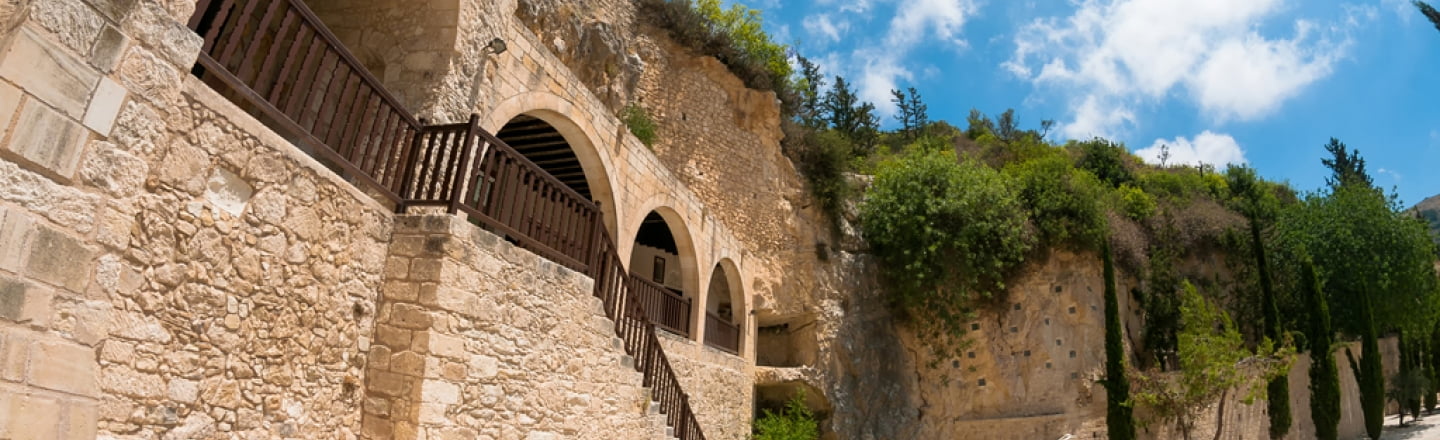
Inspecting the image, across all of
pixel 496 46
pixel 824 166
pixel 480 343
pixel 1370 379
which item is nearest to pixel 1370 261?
pixel 1370 379

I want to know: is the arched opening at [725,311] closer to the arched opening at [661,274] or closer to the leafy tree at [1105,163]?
the arched opening at [661,274]

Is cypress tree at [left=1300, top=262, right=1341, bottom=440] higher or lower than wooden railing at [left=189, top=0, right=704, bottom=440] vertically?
higher

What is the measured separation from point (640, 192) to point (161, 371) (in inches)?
343

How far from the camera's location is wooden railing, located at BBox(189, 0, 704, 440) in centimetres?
381

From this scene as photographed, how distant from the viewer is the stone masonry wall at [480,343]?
14.7ft

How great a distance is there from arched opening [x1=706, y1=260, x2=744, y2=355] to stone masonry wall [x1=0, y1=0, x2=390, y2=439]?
10298 millimetres

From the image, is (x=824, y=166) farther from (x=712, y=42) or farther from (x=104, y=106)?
(x=104, y=106)

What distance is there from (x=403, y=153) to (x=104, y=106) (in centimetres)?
202

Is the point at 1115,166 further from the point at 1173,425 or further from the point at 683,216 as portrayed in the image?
Result: the point at 683,216

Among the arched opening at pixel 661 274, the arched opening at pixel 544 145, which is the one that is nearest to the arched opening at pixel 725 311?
the arched opening at pixel 661 274

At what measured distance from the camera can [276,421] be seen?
3.83 meters

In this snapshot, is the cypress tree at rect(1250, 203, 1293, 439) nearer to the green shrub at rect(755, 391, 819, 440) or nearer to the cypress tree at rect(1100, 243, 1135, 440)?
the cypress tree at rect(1100, 243, 1135, 440)

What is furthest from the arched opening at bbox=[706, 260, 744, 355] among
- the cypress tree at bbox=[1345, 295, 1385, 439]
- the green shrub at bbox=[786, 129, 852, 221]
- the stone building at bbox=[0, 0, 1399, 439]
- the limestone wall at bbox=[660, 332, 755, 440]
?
the cypress tree at bbox=[1345, 295, 1385, 439]

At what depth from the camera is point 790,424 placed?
15.6m
